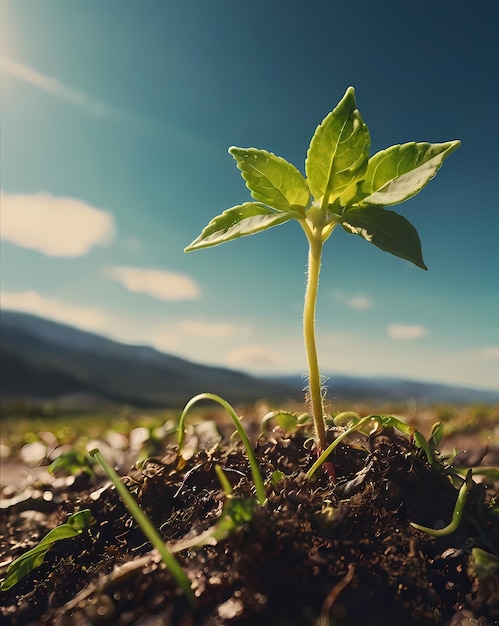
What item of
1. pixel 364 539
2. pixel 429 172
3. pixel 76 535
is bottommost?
pixel 76 535

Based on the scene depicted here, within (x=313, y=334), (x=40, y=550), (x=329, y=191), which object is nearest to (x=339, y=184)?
(x=329, y=191)

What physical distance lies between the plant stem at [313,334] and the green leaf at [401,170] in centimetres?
17

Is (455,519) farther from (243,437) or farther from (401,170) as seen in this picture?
(401,170)

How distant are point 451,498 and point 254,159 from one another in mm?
954

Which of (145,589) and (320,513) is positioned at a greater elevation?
(320,513)

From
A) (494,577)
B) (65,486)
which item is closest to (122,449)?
(65,486)

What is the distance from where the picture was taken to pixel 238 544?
1.05 m

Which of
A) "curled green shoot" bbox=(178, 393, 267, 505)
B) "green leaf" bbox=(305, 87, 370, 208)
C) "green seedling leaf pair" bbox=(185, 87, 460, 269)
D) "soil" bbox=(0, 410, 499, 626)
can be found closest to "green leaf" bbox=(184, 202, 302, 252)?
"green seedling leaf pair" bbox=(185, 87, 460, 269)

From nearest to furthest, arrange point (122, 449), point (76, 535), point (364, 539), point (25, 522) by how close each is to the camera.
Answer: point (364, 539), point (76, 535), point (25, 522), point (122, 449)

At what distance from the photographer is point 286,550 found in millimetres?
1094

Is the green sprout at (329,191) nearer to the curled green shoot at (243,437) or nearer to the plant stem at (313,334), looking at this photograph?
the plant stem at (313,334)

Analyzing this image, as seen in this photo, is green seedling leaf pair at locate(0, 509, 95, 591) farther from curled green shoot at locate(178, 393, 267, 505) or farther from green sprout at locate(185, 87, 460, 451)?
green sprout at locate(185, 87, 460, 451)

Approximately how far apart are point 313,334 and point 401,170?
0.45 metres

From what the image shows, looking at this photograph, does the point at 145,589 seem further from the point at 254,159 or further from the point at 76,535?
the point at 254,159
